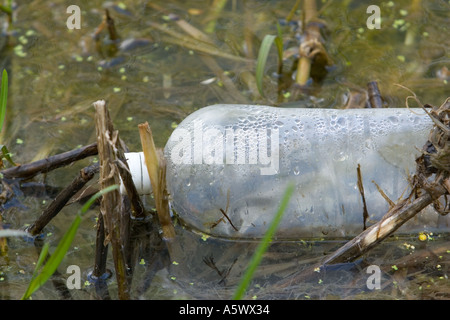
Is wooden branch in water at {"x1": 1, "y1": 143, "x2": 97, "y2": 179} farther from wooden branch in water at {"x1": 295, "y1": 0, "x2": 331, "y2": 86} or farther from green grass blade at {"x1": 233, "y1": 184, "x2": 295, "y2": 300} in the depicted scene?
wooden branch in water at {"x1": 295, "y1": 0, "x2": 331, "y2": 86}

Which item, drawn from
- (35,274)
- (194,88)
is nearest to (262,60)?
(194,88)

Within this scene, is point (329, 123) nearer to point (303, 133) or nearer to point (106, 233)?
point (303, 133)

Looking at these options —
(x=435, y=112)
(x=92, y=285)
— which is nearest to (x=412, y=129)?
(x=435, y=112)

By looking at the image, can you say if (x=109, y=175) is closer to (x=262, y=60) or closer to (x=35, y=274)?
(x=35, y=274)

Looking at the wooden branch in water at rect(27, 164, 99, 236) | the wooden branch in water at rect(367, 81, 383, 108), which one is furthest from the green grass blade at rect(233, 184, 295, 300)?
the wooden branch in water at rect(367, 81, 383, 108)

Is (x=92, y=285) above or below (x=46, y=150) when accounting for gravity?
below

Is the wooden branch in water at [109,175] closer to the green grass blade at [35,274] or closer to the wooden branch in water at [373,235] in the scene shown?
the green grass blade at [35,274]

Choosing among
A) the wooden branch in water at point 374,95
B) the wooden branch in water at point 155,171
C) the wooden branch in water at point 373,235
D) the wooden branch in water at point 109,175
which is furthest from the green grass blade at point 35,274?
the wooden branch in water at point 374,95
